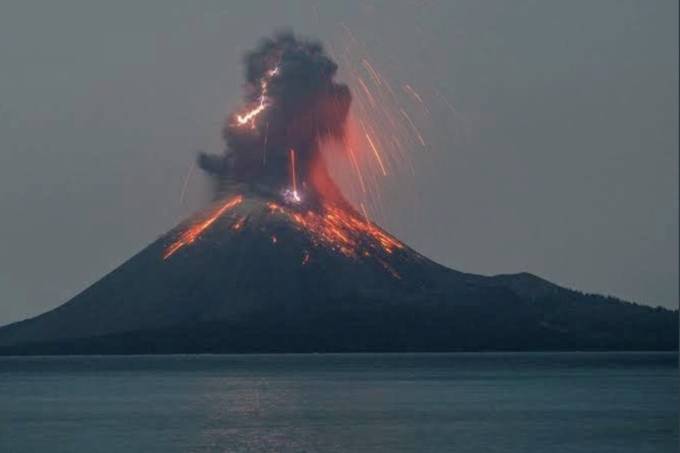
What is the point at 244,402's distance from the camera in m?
118

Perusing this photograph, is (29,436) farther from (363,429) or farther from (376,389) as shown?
(376,389)

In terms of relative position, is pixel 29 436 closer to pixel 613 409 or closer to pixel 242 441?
pixel 242 441

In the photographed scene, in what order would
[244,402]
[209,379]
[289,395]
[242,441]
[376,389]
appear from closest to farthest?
[242,441] < [244,402] < [289,395] < [376,389] < [209,379]

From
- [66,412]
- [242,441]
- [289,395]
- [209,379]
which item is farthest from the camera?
[209,379]

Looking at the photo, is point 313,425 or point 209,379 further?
point 209,379

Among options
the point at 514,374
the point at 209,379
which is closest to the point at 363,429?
the point at 209,379

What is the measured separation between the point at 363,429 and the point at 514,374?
108 meters

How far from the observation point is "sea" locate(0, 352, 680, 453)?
77500 millimetres

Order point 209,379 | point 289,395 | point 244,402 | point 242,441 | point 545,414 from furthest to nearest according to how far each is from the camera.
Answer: point 209,379
point 289,395
point 244,402
point 545,414
point 242,441

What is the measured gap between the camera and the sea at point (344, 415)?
77.5m

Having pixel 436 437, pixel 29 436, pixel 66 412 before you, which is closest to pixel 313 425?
pixel 436 437

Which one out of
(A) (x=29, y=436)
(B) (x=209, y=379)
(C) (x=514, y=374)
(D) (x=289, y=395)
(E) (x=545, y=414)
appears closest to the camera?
(A) (x=29, y=436)

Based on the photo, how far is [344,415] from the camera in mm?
99625

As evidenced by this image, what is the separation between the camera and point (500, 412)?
4107 inches
